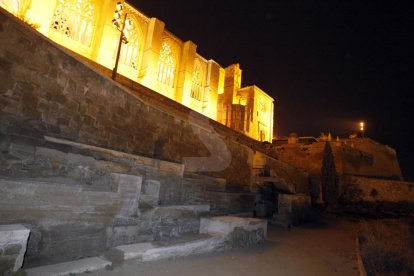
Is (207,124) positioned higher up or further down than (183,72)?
further down

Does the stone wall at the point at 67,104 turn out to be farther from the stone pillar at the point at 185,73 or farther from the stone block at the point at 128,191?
the stone pillar at the point at 185,73

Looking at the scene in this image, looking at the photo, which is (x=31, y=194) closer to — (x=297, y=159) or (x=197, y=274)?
(x=197, y=274)

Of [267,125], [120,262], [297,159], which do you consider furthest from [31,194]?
[267,125]

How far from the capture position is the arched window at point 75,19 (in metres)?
15.1

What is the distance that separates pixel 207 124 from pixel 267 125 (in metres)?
22.7

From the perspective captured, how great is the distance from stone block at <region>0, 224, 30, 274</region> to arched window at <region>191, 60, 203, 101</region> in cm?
2315

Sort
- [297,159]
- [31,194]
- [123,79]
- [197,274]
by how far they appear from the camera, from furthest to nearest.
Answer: [297,159] < [123,79] < [197,274] < [31,194]

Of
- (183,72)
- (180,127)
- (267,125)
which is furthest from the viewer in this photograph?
(267,125)

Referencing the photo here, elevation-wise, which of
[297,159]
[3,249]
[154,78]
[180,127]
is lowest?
[3,249]

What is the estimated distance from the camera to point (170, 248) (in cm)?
495

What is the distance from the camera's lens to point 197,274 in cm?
438

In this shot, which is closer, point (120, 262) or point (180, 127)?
Result: point (120, 262)

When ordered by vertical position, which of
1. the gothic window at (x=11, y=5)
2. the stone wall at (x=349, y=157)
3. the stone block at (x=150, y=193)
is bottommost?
the stone block at (x=150, y=193)

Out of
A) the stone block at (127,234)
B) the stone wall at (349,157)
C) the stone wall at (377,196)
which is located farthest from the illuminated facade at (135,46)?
the stone wall at (377,196)
